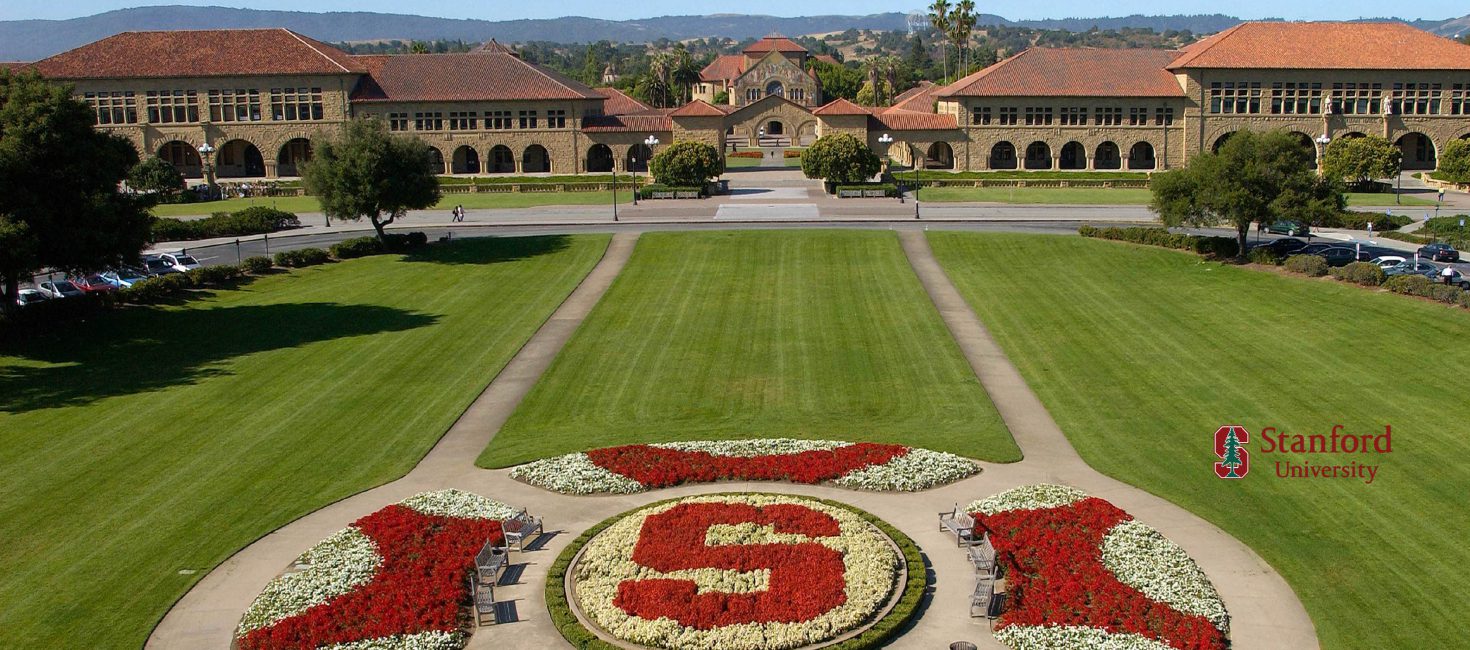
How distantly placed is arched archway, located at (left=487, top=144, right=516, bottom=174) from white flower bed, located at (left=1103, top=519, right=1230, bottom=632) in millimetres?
85700

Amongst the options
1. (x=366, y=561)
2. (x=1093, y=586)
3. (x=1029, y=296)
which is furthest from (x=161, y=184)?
(x=1093, y=586)

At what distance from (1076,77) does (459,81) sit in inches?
2082

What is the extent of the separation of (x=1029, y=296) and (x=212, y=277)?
35.5 meters

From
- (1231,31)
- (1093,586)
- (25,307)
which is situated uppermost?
(1231,31)

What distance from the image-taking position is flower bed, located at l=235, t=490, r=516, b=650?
776 inches

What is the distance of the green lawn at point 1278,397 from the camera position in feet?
73.2

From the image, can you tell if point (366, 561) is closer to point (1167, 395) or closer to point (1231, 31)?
point (1167, 395)

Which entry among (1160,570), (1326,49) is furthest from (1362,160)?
(1160,570)

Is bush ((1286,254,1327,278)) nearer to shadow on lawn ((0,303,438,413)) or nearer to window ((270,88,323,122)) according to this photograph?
shadow on lawn ((0,303,438,413))

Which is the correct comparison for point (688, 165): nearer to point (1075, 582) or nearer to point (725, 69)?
point (1075, 582)

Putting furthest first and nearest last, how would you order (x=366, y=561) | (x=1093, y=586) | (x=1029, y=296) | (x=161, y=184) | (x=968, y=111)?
(x=968, y=111)
(x=161, y=184)
(x=1029, y=296)
(x=366, y=561)
(x=1093, y=586)

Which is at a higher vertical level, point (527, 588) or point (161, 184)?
point (161, 184)

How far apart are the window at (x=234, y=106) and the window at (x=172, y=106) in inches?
58.5

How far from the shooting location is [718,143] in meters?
98.6
